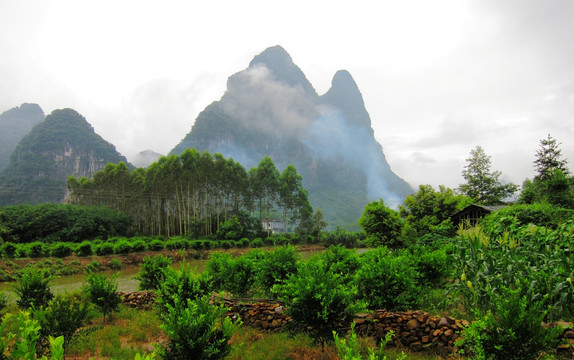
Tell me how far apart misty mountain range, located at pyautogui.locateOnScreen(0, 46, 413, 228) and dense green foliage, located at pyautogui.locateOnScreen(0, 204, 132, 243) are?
90880 millimetres

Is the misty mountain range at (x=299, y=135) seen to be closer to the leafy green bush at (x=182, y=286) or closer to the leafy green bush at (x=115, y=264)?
the leafy green bush at (x=115, y=264)

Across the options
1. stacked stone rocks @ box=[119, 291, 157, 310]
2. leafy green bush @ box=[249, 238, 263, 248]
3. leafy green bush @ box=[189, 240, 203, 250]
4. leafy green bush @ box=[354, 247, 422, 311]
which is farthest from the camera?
leafy green bush @ box=[249, 238, 263, 248]

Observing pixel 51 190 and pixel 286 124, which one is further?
pixel 286 124

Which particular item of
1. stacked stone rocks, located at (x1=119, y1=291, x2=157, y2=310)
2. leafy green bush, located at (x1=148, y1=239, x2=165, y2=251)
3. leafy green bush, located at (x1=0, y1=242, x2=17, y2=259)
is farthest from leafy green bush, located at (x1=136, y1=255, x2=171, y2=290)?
leafy green bush, located at (x1=148, y1=239, x2=165, y2=251)

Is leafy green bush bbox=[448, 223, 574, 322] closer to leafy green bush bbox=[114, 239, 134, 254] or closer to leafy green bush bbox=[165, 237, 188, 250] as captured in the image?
leafy green bush bbox=[114, 239, 134, 254]

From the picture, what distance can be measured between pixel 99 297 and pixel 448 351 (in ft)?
28.6

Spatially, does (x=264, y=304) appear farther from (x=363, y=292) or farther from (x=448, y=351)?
(x=448, y=351)

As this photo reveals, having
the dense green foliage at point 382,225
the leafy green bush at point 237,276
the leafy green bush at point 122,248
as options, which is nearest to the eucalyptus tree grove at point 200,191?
the leafy green bush at point 122,248

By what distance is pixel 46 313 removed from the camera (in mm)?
5195

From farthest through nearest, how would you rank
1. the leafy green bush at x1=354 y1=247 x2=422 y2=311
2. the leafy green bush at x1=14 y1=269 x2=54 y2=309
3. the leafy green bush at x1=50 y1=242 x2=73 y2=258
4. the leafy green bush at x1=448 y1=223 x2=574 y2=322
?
1. the leafy green bush at x1=50 y1=242 x2=73 y2=258
2. the leafy green bush at x1=14 y1=269 x2=54 y2=309
3. the leafy green bush at x1=354 y1=247 x2=422 y2=311
4. the leafy green bush at x1=448 y1=223 x2=574 y2=322

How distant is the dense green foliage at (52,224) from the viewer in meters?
32.1

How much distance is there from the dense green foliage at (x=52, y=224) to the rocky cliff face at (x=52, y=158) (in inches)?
1927

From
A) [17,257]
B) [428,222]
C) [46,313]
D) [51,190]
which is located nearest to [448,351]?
[46,313]

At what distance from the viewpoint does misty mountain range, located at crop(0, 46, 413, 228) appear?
140 m
